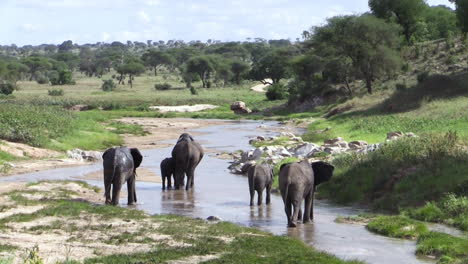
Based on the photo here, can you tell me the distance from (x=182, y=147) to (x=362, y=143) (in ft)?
39.9

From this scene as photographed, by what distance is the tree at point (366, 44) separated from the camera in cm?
7400

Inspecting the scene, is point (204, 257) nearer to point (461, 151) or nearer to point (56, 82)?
point (461, 151)

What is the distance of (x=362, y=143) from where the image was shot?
37906 millimetres

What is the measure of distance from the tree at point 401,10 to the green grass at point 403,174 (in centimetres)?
6198

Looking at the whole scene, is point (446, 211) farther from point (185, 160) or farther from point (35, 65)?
point (35, 65)

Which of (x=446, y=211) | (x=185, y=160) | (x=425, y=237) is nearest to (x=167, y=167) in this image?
(x=185, y=160)

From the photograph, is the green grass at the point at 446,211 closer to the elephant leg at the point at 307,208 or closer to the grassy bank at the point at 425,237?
the grassy bank at the point at 425,237

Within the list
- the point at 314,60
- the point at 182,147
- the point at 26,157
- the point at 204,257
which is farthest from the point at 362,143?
the point at 314,60

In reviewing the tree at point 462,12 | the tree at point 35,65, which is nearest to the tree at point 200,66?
the tree at point 35,65

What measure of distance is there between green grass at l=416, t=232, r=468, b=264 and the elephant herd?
3379 mm

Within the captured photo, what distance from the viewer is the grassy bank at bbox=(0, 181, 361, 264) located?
1538cm

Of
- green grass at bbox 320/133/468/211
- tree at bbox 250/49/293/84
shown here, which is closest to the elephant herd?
green grass at bbox 320/133/468/211

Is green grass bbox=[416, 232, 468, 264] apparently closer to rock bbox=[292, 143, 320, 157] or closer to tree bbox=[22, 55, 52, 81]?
rock bbox=[292, 143, 320, 157]

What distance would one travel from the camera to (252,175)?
24.4 meters
